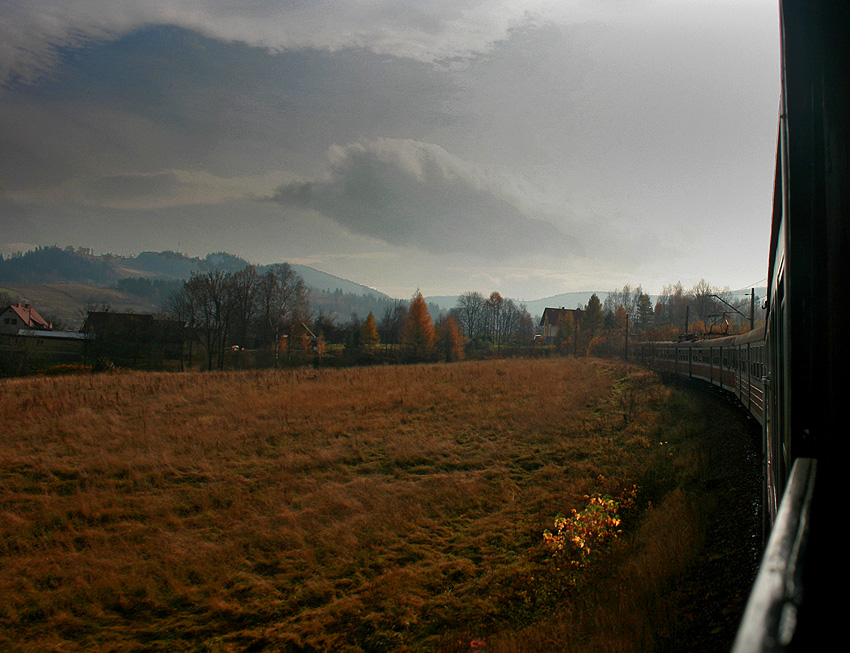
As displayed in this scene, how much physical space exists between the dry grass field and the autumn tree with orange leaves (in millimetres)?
36241

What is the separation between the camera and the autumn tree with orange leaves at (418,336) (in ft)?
181

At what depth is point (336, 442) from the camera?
15102 mm

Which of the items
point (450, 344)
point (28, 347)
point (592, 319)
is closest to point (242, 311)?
point (28, 347)

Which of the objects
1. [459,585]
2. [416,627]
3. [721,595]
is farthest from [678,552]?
[416,627]

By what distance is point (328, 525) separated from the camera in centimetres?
962

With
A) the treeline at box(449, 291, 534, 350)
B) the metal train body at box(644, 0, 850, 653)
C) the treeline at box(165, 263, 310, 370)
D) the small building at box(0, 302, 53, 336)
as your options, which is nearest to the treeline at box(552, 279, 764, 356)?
the treeline at box(449, 291, 534, 350)

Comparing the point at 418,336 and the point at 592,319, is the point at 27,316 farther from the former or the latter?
the point at 592,319

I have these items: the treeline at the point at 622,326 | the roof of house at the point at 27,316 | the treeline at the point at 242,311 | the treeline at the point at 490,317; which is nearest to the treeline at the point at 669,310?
the treeline at the point at 622,326

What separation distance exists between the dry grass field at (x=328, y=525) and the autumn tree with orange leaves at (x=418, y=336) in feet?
119

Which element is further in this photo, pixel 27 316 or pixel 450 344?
pixel 27 316

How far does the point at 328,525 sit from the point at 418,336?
153 feet

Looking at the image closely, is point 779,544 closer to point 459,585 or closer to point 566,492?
point 459,585

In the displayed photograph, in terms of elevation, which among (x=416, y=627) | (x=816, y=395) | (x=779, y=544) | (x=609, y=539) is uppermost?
(x=816, y=395)

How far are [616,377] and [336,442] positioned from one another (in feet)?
72.6
